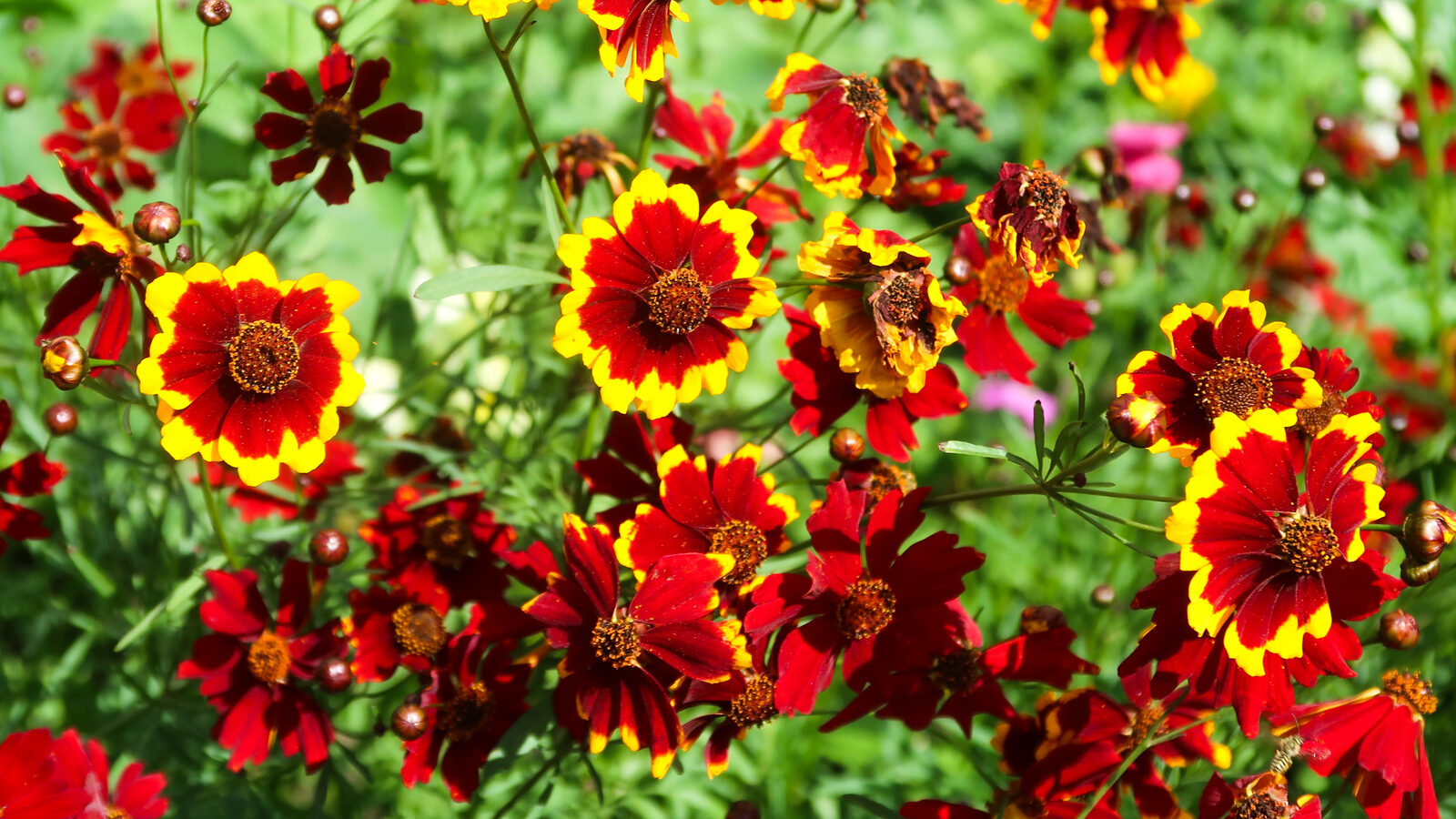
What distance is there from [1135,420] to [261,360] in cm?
98

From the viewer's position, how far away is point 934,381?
146 cm

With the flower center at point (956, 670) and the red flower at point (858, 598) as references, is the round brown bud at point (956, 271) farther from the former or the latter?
the flower center at point (956, 670)

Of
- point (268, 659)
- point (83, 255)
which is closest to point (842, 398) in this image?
point (268, 659)

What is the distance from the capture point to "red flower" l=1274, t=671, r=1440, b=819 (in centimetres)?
134

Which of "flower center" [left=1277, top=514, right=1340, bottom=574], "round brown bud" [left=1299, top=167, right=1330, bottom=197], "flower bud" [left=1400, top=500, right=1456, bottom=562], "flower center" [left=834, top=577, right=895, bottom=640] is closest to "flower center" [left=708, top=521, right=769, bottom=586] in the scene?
"flower center" [left=834, top=577, right=895, bottom=640]

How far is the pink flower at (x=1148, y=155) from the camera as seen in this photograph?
10.8ft

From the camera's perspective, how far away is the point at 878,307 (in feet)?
4.08

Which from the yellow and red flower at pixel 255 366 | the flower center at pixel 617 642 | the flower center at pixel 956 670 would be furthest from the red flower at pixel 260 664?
the flower center at pixel 956 670

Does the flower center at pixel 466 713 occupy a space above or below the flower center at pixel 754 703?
below

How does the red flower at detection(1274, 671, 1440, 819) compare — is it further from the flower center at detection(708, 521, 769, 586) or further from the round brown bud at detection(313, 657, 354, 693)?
the round brown bud at detection(313, 657, 354, 693)

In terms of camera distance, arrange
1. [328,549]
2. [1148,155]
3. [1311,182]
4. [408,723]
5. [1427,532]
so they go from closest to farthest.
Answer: [1427,532], [408,723], [328,549], [1311,182], [1148,155]

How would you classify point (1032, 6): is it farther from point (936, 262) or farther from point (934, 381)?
point (936, 262)

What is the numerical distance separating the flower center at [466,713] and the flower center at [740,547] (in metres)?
0.37

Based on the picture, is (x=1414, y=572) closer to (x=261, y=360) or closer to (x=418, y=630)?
(x=418, y=630)
